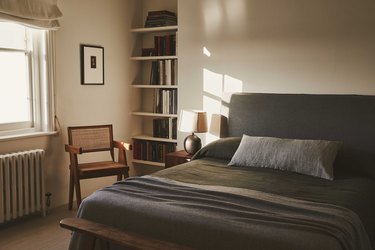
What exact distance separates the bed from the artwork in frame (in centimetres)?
155

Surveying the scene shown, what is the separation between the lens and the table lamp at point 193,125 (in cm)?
379

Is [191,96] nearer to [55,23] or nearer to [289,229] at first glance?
[55,23]

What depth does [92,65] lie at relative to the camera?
425cm

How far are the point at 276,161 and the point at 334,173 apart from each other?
45 cm

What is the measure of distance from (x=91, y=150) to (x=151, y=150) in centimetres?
85

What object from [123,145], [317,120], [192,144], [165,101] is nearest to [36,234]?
[123,145]

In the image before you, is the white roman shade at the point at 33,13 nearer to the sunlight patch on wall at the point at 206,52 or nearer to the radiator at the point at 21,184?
the radiator at the point at 21,184

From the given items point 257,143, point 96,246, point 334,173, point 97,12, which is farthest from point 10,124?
point 334,173

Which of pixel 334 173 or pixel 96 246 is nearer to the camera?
pixel 96 246

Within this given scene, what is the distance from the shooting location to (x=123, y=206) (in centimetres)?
218

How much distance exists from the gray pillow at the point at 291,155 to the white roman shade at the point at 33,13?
2176 mm

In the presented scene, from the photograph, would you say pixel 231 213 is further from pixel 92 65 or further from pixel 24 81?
pixel 92 65

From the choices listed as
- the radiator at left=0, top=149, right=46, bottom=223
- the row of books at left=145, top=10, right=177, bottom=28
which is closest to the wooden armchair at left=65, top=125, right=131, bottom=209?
the radiator at left=0, top=149, right=46, bottom=223

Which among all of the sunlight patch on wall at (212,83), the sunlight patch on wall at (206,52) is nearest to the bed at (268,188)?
the sunlight patch on wall at (212,83)
